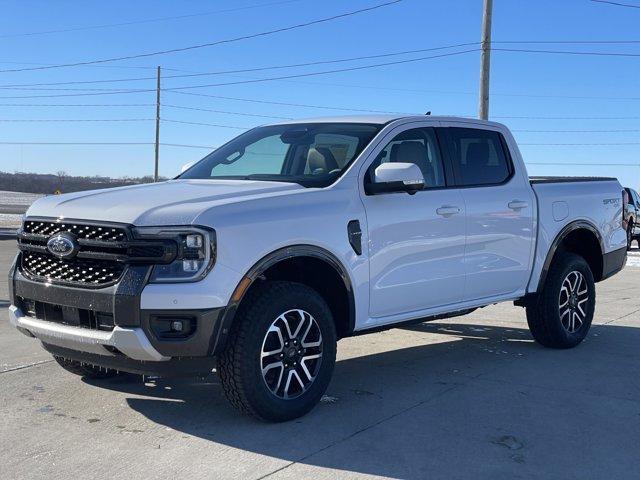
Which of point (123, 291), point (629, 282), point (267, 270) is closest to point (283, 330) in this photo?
point (267, 270)

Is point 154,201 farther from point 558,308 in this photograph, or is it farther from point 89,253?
point 558,308

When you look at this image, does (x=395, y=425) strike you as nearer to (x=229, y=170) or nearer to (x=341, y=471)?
(x=341, y=471)

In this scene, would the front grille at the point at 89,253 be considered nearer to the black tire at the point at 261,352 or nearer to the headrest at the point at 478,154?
the black tire at the point at 261,352

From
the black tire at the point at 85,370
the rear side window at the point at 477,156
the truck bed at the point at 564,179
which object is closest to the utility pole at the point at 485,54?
the truck bed at the point at 564,179

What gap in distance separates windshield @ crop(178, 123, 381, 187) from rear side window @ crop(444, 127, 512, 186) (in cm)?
86

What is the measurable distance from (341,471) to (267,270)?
138 centimetres

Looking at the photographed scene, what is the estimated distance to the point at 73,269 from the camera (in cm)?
453

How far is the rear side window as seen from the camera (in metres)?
6.21

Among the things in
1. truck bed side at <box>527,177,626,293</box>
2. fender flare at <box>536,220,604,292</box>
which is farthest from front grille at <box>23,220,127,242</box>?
fender flare at <box>536,220,604,292</box>

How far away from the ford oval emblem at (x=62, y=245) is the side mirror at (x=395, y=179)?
1.95 metres

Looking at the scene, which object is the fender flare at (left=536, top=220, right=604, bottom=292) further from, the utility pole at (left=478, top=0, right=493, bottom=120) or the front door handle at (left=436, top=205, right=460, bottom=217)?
the utility pole at (left=478, top=0, right=493, bottom=120)

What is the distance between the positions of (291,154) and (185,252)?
181 centimetres

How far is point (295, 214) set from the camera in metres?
4.74

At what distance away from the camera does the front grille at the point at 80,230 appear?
4320mm
